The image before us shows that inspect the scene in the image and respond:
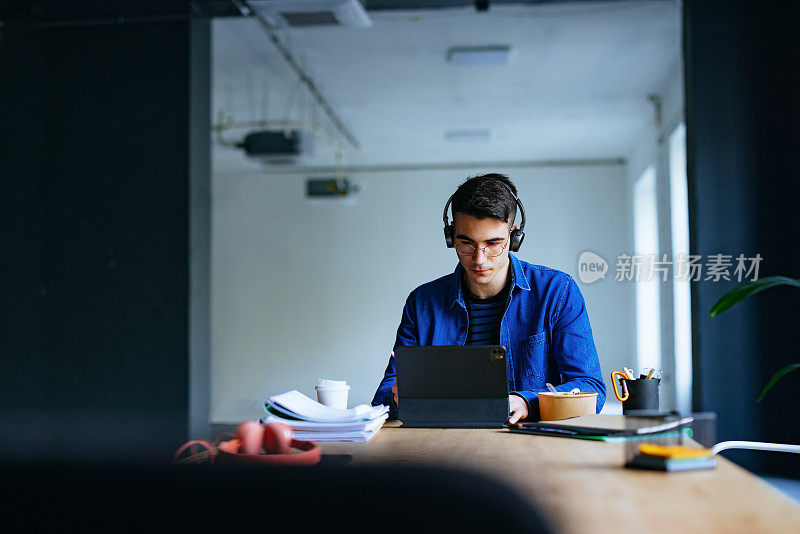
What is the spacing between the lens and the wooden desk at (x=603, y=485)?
2.67 feet

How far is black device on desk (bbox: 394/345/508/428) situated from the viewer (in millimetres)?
1616

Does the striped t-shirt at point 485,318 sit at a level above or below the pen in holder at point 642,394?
above

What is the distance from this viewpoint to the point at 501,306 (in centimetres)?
219

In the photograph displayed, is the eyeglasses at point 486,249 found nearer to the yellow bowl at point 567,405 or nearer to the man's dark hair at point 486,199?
the man's dark hair at point 486,199

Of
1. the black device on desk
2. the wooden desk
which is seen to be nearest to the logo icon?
the black device on desk

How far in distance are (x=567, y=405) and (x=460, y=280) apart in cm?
64

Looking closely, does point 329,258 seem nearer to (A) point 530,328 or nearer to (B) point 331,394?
(A) point 530,328

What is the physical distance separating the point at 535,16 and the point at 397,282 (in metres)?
5.92

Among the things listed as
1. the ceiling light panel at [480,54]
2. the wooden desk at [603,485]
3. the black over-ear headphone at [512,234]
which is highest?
the ceiling light panel at [480,54]

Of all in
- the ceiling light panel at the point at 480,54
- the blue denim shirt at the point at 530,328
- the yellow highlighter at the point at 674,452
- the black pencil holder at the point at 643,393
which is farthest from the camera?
the ceiling light panel at the point at 480,54

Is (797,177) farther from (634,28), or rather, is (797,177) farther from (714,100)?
(634,28)

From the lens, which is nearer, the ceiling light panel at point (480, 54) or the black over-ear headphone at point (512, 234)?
the black over-ear headphone at point (512, 234)

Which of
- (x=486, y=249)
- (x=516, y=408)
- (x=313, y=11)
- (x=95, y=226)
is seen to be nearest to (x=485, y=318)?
(x=486, y=249)

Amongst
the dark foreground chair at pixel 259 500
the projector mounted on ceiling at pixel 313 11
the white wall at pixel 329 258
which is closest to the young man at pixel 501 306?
the dark foreground chair at pixel 259 500
